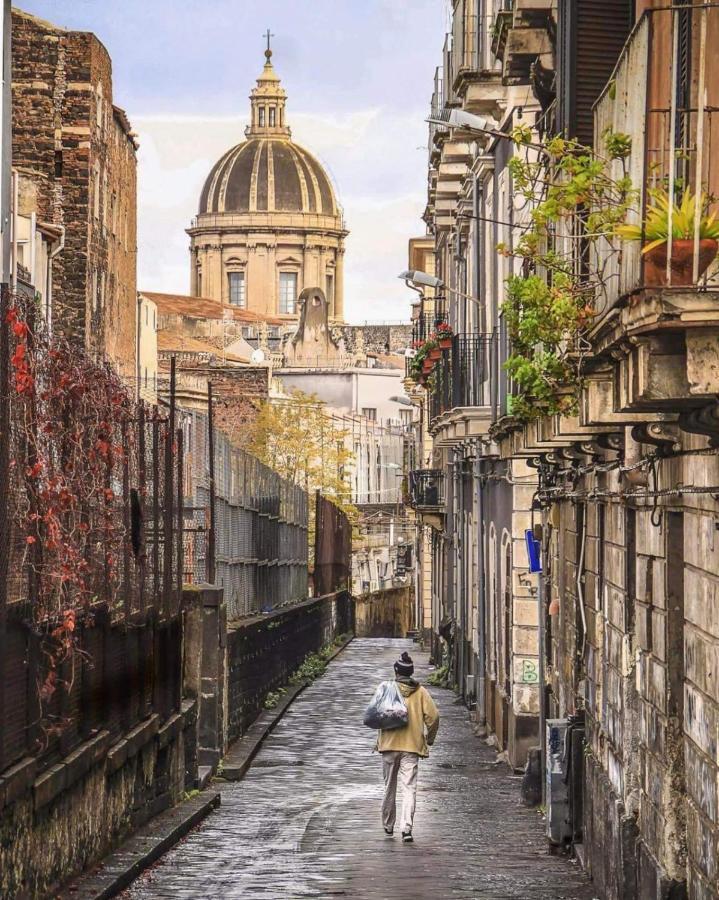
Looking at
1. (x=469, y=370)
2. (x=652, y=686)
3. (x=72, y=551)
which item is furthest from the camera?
(x=469, y=370)

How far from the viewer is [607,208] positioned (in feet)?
35.3

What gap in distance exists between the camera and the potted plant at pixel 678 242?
8.99 m

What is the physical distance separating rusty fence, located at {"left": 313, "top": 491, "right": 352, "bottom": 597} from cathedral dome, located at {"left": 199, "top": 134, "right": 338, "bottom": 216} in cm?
8774

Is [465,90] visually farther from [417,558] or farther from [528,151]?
[417,558]

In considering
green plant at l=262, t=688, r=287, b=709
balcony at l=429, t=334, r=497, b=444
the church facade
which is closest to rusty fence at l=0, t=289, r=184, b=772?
balcony at l=429, t=334, r=497, b=444

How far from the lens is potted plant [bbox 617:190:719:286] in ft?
29.5

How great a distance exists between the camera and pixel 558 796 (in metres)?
16.5

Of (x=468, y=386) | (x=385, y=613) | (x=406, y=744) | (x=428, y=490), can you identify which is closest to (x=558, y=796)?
(x=406, y=744)

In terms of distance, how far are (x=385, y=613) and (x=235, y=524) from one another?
51186 mm

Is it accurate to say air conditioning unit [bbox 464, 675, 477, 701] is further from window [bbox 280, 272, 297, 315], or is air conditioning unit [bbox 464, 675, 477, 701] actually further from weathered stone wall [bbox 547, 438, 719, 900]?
window [bbox 280, 272, 297, 315]

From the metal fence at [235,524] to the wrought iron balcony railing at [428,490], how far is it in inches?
353

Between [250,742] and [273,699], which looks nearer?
[250,742]

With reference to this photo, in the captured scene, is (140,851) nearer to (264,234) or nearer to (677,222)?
(677,222)

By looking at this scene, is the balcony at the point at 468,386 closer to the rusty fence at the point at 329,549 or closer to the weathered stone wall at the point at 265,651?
the weathered stone wall at the point at 265,651
